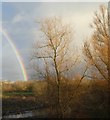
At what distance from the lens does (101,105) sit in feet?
33.3

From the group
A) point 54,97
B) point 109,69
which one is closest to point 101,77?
point 109,69

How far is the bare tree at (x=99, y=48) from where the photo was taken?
10.2 m

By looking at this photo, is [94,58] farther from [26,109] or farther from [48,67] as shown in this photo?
[26,109]

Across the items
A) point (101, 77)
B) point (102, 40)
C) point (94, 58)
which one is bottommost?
point (101, 77)

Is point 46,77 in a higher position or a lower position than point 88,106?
higher

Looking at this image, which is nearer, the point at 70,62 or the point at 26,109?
the point at 70,62

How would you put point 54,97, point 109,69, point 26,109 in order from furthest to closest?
1. point 26,109
2. point 54,97
3. point 109,69

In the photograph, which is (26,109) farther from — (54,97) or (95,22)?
(95,22)

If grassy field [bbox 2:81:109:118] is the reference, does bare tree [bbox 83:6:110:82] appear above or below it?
above

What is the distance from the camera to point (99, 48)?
1041 cm

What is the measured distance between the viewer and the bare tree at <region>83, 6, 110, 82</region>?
10172 millimetres

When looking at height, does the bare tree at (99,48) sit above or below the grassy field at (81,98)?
above

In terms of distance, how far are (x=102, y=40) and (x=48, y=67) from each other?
229cm

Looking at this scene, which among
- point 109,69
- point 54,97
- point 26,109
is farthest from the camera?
point 26,109
